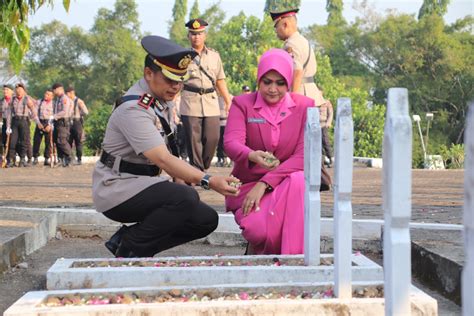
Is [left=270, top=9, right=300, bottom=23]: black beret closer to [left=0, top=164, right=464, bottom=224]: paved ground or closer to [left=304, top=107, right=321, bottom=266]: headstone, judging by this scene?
[left=0, top=164, right=464, bottom=224]: paved ground

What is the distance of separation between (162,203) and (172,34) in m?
84.6

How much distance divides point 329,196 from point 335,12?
3054 inches

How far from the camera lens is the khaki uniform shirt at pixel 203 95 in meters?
11.0

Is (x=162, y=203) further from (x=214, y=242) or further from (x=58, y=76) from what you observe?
(x=58, y=76)

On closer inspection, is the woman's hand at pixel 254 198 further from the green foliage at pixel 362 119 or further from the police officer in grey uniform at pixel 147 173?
the green foliage at pixel 362 119

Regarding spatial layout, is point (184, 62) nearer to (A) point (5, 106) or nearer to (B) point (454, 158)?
(A) point (5, 106)

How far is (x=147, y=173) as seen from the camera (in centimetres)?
582

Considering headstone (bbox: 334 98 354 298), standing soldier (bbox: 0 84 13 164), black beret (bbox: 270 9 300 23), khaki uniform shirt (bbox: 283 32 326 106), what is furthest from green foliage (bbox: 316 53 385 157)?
headstone (bbox: 334 98 354 298)

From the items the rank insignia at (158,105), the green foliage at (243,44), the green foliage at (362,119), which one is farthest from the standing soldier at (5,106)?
the green foliage at (243,44)

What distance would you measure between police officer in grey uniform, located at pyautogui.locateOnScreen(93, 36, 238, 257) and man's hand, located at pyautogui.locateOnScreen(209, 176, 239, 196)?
0.94 feet

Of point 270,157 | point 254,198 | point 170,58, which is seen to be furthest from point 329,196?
point 170,58

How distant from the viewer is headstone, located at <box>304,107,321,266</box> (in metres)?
5.10

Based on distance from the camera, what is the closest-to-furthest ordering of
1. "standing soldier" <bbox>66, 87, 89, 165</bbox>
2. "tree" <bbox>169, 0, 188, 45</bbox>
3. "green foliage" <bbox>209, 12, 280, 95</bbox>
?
"standing soldier" <bbox>66, 87, 89, 165</bbox>
"green foliage" <bbox>209, 12, 280, 95</bbox>
"tree" <bbox>169, 0, 188, 45</bbox>

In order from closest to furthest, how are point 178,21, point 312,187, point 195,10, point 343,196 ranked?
point 343,196
point 312,187
point 195,10
point 178,21
